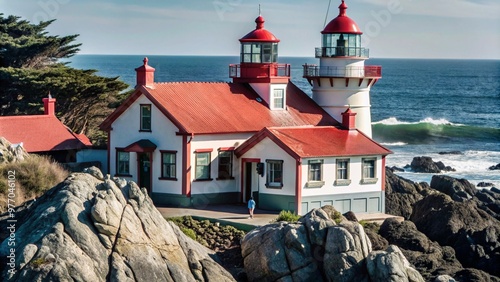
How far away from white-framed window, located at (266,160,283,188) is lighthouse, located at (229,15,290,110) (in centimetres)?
352

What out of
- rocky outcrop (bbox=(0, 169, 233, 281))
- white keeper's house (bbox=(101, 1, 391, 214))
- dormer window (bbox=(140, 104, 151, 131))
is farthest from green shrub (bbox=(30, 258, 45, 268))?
dormer window (bbox=(140, 104, 151, 131))

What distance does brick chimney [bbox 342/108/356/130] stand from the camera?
1262 inches

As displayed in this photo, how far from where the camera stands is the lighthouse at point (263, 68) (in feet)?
106

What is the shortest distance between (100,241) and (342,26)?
15.3 m

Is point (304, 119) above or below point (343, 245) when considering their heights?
above

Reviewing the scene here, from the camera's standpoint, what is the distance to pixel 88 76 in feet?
132

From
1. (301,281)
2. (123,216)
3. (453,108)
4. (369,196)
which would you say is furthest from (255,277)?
(453,108)

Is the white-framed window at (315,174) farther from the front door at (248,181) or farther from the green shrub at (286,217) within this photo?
the front door at (248,181)

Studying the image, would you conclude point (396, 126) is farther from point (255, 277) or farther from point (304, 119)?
point (255, 277)

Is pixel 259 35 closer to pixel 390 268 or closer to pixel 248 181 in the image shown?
pixel 248 181

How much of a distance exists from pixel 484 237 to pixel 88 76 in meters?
18.8

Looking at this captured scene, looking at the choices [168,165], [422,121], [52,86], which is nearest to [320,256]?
[168,165]

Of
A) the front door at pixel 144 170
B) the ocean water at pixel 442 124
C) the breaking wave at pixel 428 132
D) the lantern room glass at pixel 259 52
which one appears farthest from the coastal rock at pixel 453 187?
the breaking wave at pixel 428 132

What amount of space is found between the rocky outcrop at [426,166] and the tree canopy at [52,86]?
16.1m
